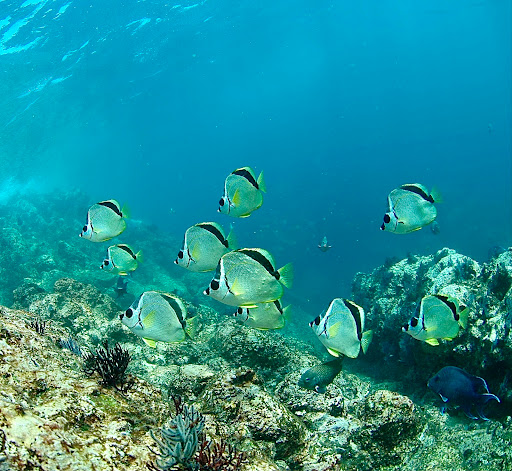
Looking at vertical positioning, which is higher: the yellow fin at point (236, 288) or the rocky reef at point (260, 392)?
the yellow fin at point (236, 288)

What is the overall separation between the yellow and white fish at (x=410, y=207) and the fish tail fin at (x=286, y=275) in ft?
5.80

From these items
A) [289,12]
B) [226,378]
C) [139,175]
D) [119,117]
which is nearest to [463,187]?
[289,12]

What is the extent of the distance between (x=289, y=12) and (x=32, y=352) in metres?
44.5

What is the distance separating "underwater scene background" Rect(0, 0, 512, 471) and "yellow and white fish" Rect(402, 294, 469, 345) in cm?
122

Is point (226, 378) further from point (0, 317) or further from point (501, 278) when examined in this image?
point (501, 278)

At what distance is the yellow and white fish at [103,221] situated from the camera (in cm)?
415

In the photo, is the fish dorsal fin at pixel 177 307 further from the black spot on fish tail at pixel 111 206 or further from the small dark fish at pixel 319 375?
the small dark fish at pixel 319 375

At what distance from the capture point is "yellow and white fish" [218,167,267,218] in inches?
141

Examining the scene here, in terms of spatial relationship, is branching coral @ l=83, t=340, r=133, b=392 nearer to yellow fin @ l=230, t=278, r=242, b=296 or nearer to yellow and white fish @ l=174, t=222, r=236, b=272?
yellow and white fish @ l=174, t=222, r=236, b=272

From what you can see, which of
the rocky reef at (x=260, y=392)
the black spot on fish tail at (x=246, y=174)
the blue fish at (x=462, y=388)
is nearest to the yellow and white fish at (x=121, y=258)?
the rocky reef at (x=260, y=392)

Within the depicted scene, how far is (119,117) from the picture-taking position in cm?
4941

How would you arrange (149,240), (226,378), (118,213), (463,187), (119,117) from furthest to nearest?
1. (463,187)
2. (119,117)
3. (149,240)
4. (118,213)
5. (226,378)

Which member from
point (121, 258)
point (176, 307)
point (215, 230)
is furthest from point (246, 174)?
point (121, 258)

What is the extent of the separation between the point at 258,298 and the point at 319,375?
2170 millimetres
